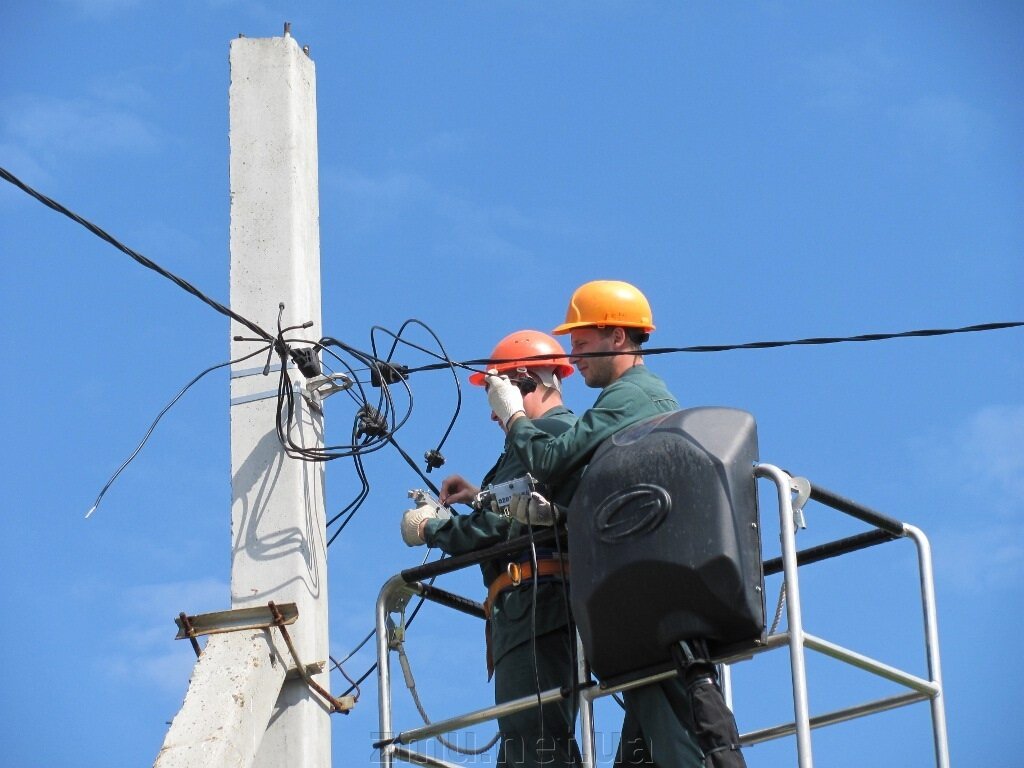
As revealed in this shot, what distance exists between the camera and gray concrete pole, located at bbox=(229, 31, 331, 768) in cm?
732

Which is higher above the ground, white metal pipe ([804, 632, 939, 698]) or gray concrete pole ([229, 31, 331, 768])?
gray concrete pole ([229, 31, 331, 768])

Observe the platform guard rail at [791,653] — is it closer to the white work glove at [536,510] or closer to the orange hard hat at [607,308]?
the white work glove at [536,510]

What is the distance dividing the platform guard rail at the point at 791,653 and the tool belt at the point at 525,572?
5.5 inches

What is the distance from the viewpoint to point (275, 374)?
773 cm

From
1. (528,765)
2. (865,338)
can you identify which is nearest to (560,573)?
(528,765)

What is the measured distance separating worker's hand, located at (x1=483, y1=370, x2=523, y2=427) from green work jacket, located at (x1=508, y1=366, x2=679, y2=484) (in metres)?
0.21

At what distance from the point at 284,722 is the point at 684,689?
1.63 m

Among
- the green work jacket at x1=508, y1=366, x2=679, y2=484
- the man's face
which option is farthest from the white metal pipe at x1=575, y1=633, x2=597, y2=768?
the man's face

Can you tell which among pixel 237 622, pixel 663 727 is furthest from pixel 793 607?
pixel 237 622

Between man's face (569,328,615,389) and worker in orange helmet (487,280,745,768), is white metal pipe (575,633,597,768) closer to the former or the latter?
worker in orange helmet (487,280,745,768)

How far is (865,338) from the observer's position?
Answer: 329 inches

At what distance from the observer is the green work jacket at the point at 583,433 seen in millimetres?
7125

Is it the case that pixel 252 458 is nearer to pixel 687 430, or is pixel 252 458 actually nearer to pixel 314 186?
pixel 314 186

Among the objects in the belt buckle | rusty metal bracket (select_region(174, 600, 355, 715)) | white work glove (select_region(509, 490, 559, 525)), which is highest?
white work glove (select_region(509, 490, 559, 525))
